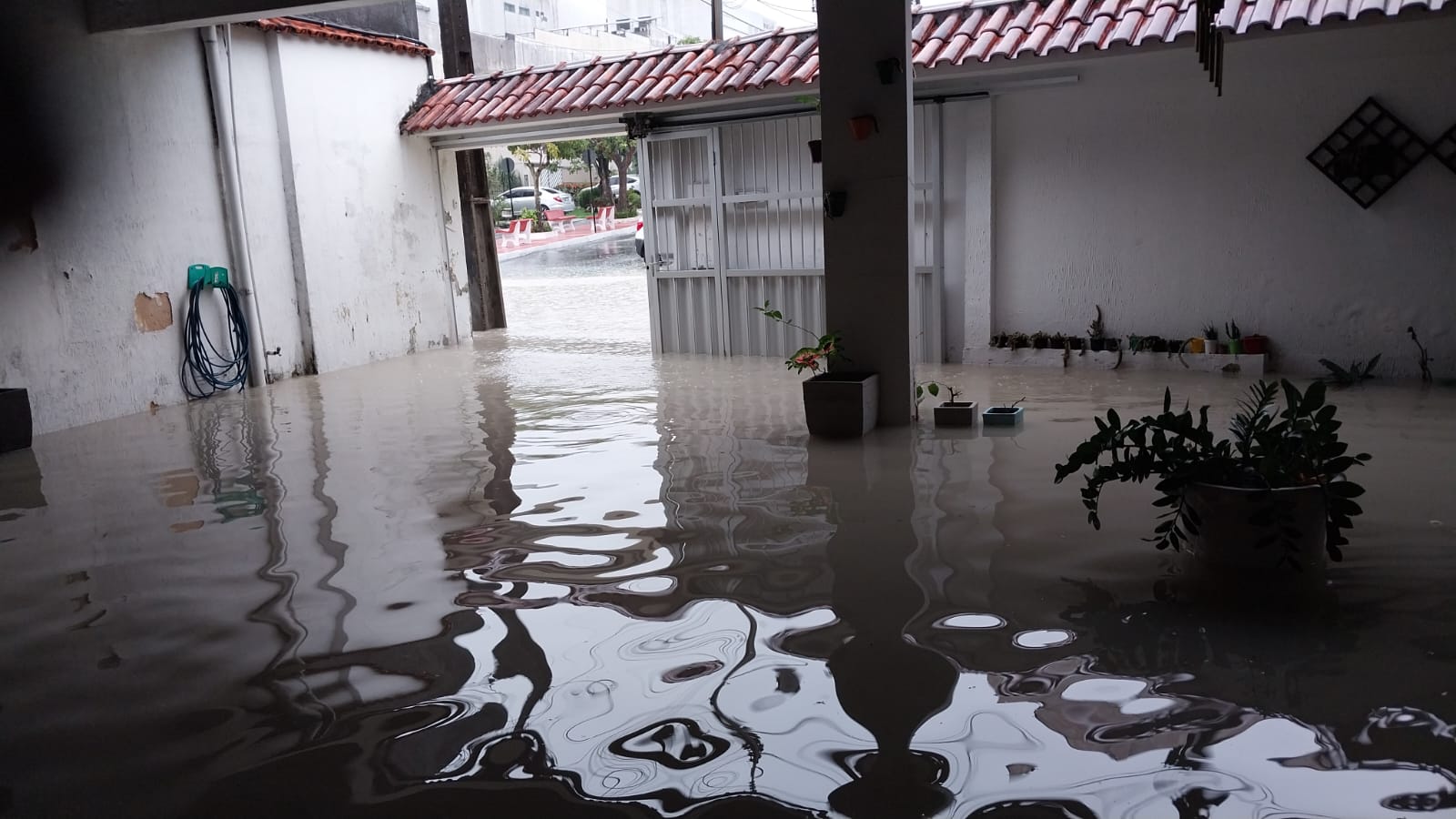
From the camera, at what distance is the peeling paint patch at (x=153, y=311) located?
29.3ft

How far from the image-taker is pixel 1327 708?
2.81 metres

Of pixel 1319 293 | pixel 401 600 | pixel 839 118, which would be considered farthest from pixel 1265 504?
pixel 1319 293

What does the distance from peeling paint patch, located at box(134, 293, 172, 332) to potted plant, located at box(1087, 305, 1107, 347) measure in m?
8.17

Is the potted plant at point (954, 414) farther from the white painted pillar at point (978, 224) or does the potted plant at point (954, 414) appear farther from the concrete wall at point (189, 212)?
the concrete wall at point (189, 212)

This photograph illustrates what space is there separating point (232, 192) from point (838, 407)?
6520 mm

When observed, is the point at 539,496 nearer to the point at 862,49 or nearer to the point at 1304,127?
the point at 862,49

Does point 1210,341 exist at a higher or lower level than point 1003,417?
higher

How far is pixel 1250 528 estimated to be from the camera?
3.67 m

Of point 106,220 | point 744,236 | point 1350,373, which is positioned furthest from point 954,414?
point 106,220

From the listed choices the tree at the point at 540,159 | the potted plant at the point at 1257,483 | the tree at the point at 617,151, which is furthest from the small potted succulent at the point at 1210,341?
the tree at the point at 540,159

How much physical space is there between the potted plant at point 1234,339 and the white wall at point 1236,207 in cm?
10

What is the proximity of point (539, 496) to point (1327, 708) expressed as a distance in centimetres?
379

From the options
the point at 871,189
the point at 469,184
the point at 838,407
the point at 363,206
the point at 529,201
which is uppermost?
the point at 529,201

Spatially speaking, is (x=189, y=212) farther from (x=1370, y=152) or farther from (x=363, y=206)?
(x=1370, y=152)
